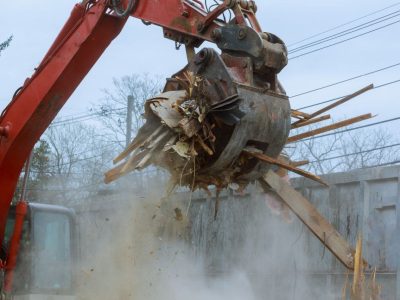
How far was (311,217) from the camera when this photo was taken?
517 cm

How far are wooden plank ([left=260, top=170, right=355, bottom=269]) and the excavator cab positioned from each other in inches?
93.6

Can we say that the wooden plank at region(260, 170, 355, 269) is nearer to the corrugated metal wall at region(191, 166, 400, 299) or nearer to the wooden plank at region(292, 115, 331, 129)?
the wooden plank at region(292, 115, 331, 129)

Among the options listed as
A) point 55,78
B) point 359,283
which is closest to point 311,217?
point 359,283

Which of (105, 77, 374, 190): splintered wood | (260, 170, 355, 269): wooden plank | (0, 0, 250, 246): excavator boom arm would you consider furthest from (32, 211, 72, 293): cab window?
(260, 170, 355, 269): wooden plank

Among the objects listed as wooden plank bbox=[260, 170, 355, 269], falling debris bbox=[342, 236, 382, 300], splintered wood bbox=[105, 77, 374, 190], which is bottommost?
falling debris bbox=[342, 236, 382, 300]

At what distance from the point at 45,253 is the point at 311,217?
264cm

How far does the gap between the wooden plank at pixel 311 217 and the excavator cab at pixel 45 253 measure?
238 centimetres

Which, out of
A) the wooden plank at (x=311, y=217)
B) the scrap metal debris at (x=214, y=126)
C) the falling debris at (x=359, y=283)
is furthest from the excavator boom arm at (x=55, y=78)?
the falling debris at (x=359, y=283)

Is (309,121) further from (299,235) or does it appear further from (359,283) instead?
(299,235)

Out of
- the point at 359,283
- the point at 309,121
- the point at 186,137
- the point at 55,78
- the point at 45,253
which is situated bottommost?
the point at 359,283

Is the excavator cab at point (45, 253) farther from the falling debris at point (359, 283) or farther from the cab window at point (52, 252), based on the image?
the falling debris at point (359, 283)

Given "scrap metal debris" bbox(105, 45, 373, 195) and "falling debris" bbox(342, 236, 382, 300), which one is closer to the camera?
"scrap metal debris" bbox(105, 45, 373, 195)

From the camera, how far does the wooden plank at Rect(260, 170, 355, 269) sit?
16.9 feet

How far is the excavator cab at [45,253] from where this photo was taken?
616 centimetres
